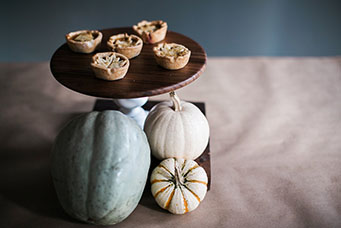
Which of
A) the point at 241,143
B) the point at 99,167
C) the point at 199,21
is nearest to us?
the point at 99,167

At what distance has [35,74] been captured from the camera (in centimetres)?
290

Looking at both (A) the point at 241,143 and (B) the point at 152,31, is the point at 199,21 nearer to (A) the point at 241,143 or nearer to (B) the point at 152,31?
(B) the point at 152,31

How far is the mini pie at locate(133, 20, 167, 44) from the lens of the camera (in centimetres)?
195

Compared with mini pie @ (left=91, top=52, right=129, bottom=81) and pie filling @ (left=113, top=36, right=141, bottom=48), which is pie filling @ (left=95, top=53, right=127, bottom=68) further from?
pie filling @ (left=113, top=36, right=141, bottom=48)

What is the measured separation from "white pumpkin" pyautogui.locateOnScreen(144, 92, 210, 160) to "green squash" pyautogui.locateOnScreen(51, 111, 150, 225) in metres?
0.20

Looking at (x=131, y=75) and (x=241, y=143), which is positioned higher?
(x=131, y=75)

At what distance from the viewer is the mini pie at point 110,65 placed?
1605 mm

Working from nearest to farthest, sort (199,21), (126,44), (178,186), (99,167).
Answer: (99,167), (178,186), (126,44), (199,21)

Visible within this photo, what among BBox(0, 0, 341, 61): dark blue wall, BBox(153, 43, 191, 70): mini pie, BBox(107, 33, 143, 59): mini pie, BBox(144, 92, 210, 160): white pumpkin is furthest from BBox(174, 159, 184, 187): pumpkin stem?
BBox(0, 0, 341, 61): dark blue wall

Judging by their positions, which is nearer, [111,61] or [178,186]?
[178,186]

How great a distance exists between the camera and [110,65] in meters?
1.68

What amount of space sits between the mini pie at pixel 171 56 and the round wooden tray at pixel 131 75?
0.03 meters

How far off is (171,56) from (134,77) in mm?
213

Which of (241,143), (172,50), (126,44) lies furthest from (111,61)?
(241,143)
